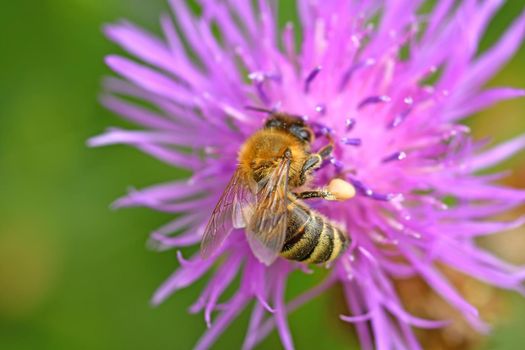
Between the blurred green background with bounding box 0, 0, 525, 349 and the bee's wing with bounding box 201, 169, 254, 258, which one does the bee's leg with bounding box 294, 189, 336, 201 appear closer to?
the bee's wing with bounding box 201, 169, 254, 258

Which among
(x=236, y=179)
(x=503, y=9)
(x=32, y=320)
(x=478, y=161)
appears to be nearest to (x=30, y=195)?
(x=32, y=320)

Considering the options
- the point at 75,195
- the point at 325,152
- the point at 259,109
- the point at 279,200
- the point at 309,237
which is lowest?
the point at 309,237

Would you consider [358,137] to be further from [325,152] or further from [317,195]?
[317,195]

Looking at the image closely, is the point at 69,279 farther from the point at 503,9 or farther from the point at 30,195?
the point at 503,9

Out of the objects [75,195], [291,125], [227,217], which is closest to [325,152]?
[291,125]

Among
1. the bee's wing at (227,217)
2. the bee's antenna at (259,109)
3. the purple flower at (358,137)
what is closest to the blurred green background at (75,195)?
the purple flower at (358,137)

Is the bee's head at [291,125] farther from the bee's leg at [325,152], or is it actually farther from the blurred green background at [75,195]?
the blurred green background at [75,195]

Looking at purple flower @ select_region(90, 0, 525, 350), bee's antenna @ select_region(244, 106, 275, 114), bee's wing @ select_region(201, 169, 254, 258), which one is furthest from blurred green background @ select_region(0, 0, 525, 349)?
bee's wing @ select_region(201, 169, 254, 258)
